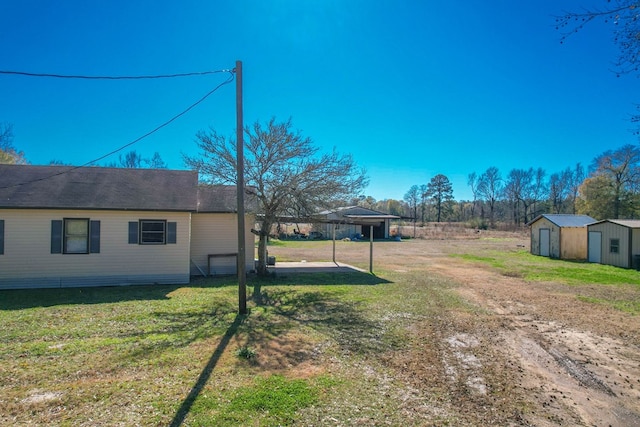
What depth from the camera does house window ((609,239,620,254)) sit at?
61.3 ft

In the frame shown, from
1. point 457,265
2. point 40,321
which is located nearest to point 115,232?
point 40,321

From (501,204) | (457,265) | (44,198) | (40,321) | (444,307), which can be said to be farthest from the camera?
(501,204)

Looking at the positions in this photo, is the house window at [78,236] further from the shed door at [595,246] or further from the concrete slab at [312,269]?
the shed door at [595,246]

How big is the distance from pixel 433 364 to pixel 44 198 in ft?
41.8

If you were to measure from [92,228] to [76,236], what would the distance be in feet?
1.87

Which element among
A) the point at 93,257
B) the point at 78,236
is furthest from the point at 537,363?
the point at 78,236

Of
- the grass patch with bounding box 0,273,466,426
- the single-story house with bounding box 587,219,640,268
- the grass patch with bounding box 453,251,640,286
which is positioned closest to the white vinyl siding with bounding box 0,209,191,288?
the grass patch with bounding box 0,273,466,426

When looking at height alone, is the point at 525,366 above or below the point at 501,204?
below

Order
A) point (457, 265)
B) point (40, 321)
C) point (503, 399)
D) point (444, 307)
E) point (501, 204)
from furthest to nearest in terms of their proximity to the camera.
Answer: point (501, 204)
point (457, 265)
point (444, 307)
point (40, 321)
point (503, 399)

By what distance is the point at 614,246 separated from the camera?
18953 millimetres

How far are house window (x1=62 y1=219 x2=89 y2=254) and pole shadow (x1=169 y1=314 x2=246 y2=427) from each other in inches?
295

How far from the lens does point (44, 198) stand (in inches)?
463

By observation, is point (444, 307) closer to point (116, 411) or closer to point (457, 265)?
point (116, 411)

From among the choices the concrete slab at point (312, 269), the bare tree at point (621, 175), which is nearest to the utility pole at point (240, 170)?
the concrete slab at point (312, 269)
